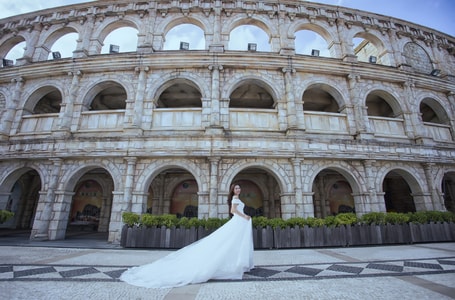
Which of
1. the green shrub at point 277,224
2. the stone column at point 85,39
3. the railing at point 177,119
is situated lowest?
the green shrub at point 277,224

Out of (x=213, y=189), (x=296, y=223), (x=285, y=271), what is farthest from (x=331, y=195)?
(x=285, y=271)

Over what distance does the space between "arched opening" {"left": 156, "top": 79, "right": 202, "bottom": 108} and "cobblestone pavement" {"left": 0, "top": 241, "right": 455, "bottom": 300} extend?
10.3 m

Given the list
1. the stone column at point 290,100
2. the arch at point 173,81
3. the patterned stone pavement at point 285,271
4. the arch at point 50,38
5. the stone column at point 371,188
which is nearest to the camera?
the patterned stone pavement at point 285,271

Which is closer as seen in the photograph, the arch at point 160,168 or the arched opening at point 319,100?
the arch at point 160,168

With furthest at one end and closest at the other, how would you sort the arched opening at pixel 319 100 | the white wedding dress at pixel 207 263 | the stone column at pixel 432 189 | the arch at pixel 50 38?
the arched opening at pixel 319 100, the arch at pixel 50 38, the stone column at pixel 432 189, the white wedding dress at pixel 207 263

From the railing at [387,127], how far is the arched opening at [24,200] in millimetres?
22188

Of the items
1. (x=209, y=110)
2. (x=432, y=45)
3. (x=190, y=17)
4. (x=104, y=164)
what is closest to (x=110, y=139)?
(x=104, y=164)

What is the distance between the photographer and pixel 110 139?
396 inches

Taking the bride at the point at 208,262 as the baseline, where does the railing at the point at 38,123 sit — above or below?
above

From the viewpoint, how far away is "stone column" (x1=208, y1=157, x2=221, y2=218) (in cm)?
920

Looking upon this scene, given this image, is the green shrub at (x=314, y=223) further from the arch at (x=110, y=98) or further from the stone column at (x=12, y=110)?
the stone column at (x=12, y=110)

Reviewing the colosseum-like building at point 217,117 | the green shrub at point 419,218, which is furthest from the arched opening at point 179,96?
the green shrub at point 419,218

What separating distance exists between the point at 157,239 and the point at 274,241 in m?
4.42

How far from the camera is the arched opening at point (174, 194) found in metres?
13.6
